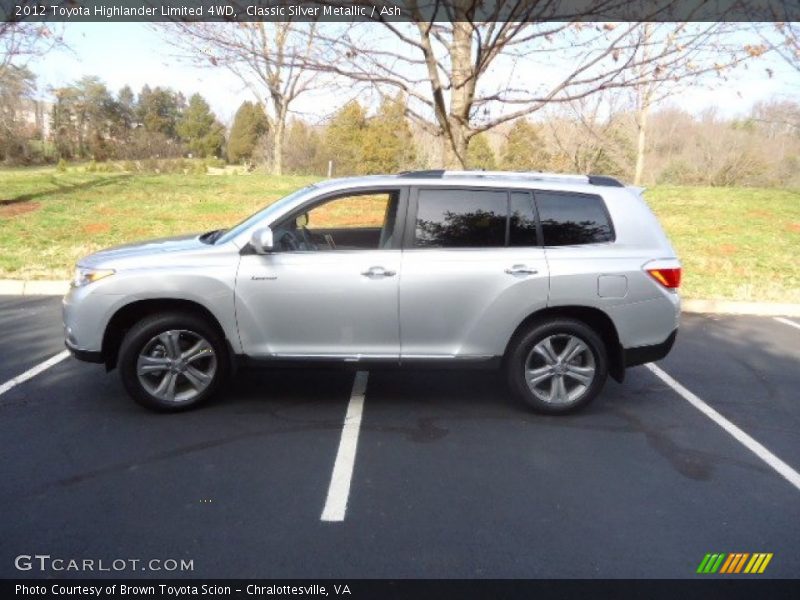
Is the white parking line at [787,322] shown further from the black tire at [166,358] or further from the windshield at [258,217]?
the black tire at [166,358]

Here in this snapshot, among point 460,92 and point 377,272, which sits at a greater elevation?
point 460,92

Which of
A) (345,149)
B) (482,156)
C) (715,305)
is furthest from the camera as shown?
(345,149)

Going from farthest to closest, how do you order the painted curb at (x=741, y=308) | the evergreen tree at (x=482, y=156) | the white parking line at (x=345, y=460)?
the evergreen tree at (x=482, y=156) < the painted curb at (x=741, y=308) < the white parking line at (x=345, y=460)

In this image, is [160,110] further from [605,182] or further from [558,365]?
[558,365]

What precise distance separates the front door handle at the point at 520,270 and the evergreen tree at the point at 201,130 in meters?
48.1

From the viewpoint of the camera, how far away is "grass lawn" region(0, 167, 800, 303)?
9.33 m

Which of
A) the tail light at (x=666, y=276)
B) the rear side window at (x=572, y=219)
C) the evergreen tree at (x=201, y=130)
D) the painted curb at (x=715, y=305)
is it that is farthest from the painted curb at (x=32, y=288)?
the evergreen tree at (x=201, y=130)

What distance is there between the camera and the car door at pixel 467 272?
4.24m

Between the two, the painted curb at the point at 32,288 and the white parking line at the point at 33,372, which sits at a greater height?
the painted curb at the point at 32,288

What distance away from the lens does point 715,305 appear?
800 cm

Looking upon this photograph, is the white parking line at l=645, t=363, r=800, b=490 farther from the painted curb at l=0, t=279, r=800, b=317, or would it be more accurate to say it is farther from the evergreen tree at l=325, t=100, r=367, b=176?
the evergreen tree at l=325, t=100, r=367, b=176

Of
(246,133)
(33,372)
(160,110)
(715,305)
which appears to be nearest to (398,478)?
(33,372)

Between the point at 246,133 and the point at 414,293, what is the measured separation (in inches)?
1835

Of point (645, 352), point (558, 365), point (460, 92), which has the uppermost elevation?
point (460, 92)
